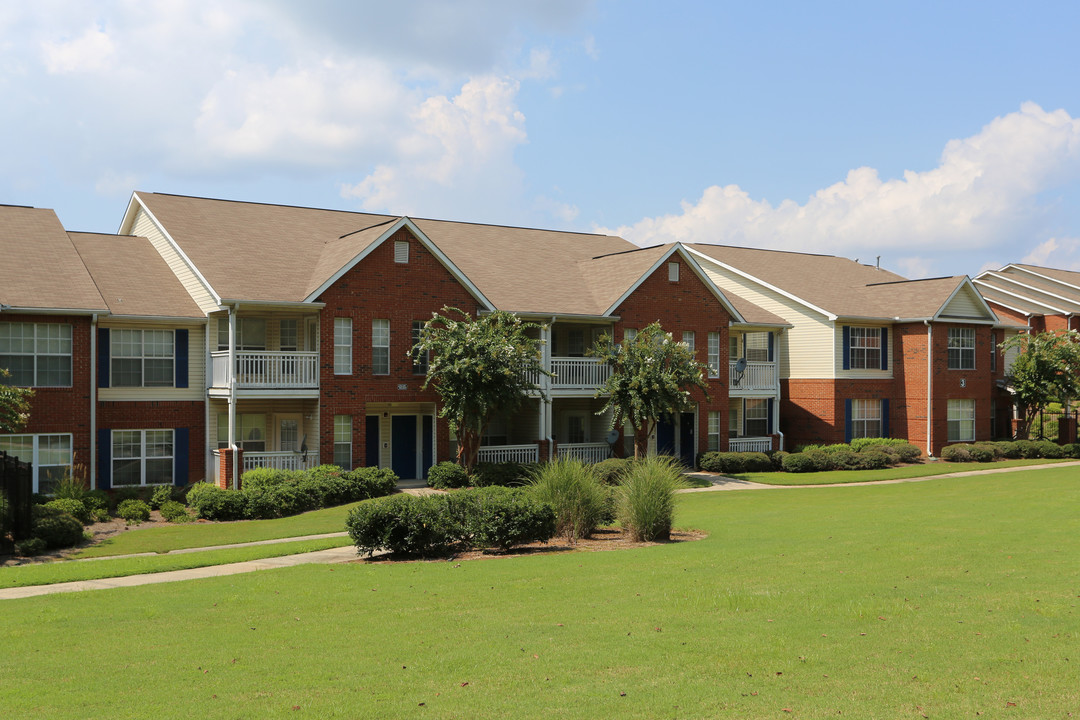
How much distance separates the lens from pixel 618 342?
1339 inches

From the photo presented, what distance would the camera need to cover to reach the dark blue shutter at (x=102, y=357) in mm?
26703

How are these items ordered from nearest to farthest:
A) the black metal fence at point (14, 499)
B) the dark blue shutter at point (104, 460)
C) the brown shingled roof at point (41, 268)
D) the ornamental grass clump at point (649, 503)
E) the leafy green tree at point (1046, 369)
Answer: the ornamental grass clump at point (649, 503)
the black metal fence at point (14, 499)
the brown shingled roof at point (41, 268)
the dark blue shutter at point (104, 460)
the leafy green tree at point (1046, 369)

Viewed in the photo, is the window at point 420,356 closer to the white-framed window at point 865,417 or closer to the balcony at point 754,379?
the balcony at point 754,379

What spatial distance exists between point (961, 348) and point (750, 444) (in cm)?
1059

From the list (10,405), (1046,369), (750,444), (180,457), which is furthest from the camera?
(1046,369)

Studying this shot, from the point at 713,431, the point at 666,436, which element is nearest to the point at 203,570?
the point at 666,436

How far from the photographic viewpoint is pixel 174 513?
24.0 metres

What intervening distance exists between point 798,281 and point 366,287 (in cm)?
2225

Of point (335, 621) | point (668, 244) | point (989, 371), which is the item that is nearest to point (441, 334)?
point (668, 244)

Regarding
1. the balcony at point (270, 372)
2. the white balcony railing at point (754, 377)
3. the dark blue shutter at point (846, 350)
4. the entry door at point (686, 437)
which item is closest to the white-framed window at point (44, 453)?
the balcony at point (270, 372)

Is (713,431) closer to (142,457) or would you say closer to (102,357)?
(142,457)

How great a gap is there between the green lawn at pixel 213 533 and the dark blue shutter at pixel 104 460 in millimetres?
4653

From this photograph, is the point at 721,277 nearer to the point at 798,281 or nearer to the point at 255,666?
the point at 798,281

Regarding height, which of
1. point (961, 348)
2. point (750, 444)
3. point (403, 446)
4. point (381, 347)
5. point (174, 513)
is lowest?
point (174, 513)
